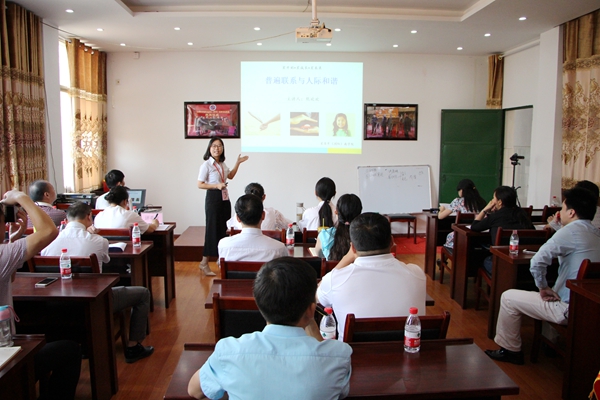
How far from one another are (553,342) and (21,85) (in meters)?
5.56

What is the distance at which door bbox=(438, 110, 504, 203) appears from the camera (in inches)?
286

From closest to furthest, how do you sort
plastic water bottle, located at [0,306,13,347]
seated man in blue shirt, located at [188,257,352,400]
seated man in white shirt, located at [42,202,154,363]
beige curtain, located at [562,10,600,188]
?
seated man in blue shirt, located at [188,257,352,400] → plastic water bottle, located at [0,306,13,347] → seated man in white shirt, located at [42,202,154,363] → beige curtain, located at [562,10,600,188]

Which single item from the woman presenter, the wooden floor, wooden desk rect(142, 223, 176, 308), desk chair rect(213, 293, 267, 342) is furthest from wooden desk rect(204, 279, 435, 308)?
the woman presenter

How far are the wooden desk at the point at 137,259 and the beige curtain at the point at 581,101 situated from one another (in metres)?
4.90

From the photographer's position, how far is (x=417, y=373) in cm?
158

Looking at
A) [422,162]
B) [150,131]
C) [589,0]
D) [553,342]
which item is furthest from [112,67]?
[553,342]

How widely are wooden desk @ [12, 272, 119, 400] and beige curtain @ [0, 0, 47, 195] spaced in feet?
8.86

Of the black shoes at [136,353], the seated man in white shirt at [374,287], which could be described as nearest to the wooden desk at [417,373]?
the seated man in white shirt at [374,287]

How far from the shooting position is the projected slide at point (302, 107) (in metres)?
7.20

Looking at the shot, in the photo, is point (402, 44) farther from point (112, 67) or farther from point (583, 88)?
point (112, 67)

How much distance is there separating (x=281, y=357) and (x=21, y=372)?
3.69 feet

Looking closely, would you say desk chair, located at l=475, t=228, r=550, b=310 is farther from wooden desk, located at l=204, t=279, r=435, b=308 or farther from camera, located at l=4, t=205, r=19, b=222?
camera, located at l=4, t=205, r=19, b=222

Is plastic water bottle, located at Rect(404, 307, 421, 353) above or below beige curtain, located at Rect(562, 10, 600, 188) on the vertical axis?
below

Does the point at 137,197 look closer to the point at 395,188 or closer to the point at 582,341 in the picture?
the point at 395,188
